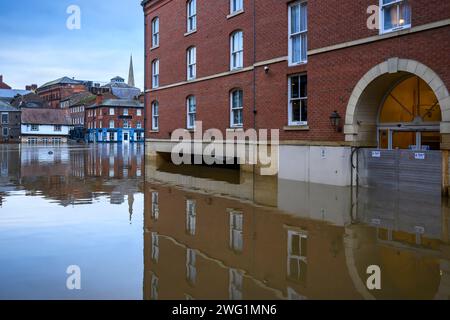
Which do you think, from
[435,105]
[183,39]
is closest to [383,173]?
[435,105]

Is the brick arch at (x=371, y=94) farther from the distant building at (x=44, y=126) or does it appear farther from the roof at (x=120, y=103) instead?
the distant building at (x=44, y=126)

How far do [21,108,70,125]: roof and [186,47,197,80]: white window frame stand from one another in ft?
269

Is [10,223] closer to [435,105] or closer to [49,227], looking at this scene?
[49,227]

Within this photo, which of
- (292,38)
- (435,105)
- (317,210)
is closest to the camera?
(317,210)

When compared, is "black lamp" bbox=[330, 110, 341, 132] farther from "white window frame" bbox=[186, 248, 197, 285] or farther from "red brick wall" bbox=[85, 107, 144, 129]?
"red brick wall" bbox=[85, 107, 144, 129]

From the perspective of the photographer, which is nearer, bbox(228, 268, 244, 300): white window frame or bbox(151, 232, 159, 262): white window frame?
bbox(228, 268, 244, 300): white window frame

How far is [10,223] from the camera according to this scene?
380 inches

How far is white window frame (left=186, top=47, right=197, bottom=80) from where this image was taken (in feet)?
84.5

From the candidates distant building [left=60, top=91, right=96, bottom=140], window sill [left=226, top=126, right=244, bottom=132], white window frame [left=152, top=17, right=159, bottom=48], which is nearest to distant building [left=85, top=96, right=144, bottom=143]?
distant building [left=60, top=91, right=96, bottom=140]

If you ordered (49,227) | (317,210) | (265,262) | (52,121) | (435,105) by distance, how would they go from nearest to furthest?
(265,262) < (49,227) < (317,210) < (435,105) < (52,121)

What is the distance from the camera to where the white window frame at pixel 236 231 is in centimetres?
774

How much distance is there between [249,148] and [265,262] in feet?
45.7

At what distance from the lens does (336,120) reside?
15.9 m
